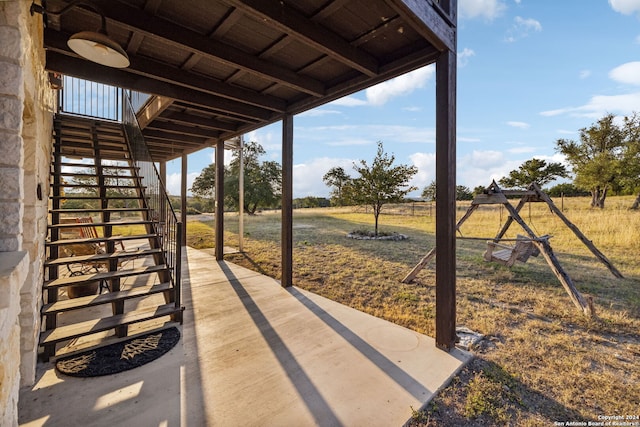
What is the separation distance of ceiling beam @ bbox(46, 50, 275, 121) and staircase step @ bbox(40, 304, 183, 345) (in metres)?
2.62

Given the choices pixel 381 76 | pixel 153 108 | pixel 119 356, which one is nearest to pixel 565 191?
pixel 381 76

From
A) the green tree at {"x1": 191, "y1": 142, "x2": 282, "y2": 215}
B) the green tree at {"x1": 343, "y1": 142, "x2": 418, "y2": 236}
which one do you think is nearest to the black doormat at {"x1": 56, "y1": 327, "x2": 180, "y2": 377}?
the green tree at {"x1": 343, "y1": 142, "x2": 418, "y2": 236}

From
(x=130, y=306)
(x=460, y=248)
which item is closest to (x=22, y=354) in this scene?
(x=130, y=306)

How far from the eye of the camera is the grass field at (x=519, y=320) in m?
1.81

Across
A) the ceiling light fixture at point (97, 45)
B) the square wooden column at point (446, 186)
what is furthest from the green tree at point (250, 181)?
the square wooden column at point (446, 186)

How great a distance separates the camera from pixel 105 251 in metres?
3.32

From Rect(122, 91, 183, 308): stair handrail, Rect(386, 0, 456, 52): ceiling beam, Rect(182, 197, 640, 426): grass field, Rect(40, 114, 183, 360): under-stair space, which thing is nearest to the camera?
Rect(182, 197, 640, 426): grass field

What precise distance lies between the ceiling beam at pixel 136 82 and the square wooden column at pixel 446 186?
2.98 m

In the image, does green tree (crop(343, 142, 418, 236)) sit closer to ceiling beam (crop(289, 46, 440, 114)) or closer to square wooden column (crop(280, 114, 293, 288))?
square wooden column (crop(280, 114, 293, 288))

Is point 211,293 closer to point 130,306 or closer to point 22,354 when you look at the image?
point 130,306

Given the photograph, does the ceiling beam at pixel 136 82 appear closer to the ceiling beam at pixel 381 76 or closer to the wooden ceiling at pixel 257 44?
the wooden ceiling at pixel 257 44

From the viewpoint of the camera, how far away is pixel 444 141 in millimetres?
2436

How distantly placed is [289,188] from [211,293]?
2042 mm

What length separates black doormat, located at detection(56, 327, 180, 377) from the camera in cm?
213
